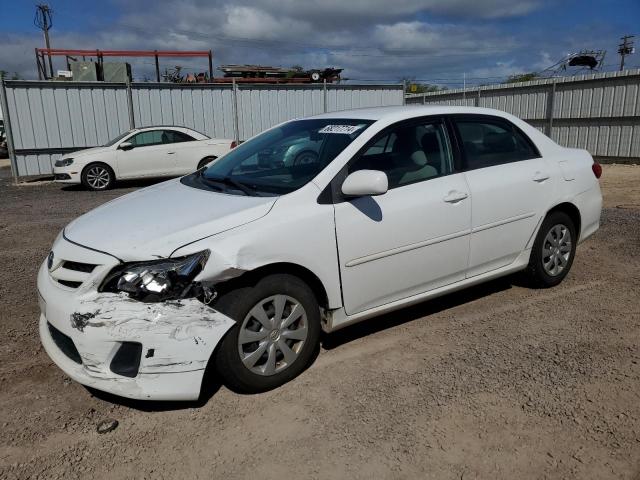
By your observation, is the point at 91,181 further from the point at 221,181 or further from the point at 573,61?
the point at 573,61

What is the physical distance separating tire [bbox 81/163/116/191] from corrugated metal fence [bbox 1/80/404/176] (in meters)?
3.28

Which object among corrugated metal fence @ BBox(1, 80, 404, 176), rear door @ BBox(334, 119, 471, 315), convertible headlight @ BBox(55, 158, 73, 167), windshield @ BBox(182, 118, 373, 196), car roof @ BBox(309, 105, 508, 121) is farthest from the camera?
corrugated metal fence @ BBox(1, 80, 404, 176)

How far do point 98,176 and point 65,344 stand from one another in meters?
10.6

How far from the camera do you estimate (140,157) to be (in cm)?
1304

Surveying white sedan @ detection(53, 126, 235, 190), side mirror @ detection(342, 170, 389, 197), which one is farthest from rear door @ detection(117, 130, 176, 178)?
side mirror @ detection(342, 170, 389, 197)

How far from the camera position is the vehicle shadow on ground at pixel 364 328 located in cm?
312

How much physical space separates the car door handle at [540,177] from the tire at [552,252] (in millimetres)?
336

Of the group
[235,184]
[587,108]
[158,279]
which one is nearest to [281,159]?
[235,184]

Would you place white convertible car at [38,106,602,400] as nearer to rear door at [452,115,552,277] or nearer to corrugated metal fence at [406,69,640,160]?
rear door at [452,115,552,277]

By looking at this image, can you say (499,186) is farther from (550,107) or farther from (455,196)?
(550,107)

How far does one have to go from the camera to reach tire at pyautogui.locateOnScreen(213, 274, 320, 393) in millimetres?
2961

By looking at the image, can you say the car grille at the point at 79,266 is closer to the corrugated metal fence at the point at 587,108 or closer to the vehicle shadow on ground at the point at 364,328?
the vehicle shadow on ground at the point at 364,328

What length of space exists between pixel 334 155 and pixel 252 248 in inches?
38.2

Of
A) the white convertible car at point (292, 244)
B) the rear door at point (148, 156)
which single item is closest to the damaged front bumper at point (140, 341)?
the white convertible car at point (292, 244)
